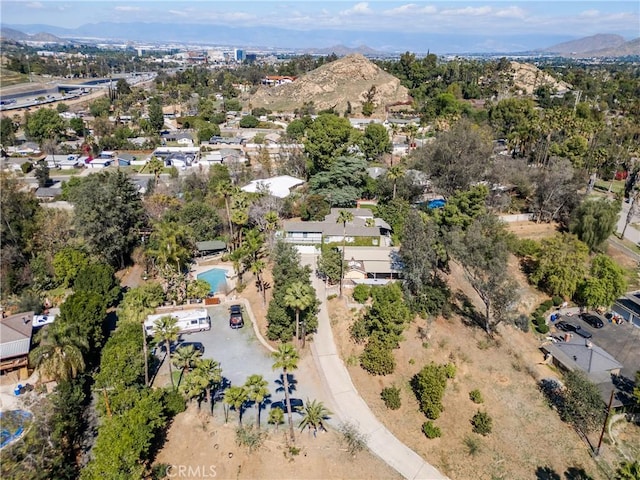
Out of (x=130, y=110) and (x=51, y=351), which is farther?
(x=130, y=110)

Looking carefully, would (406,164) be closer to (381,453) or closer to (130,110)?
(381,453)

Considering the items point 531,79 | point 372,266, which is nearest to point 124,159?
point 372,266

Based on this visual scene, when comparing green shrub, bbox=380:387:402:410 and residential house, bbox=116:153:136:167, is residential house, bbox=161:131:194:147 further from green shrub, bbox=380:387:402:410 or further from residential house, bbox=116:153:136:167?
green shrub, bbox=380:387:402:410

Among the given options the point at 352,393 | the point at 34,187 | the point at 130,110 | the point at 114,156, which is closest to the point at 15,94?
the point at 130,110

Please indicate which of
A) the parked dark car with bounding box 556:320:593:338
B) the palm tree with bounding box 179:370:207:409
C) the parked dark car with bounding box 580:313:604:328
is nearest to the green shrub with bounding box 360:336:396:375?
the palm tree with bounding box 179:370:207:409

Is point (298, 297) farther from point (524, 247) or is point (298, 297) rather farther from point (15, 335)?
point (524, 247)
